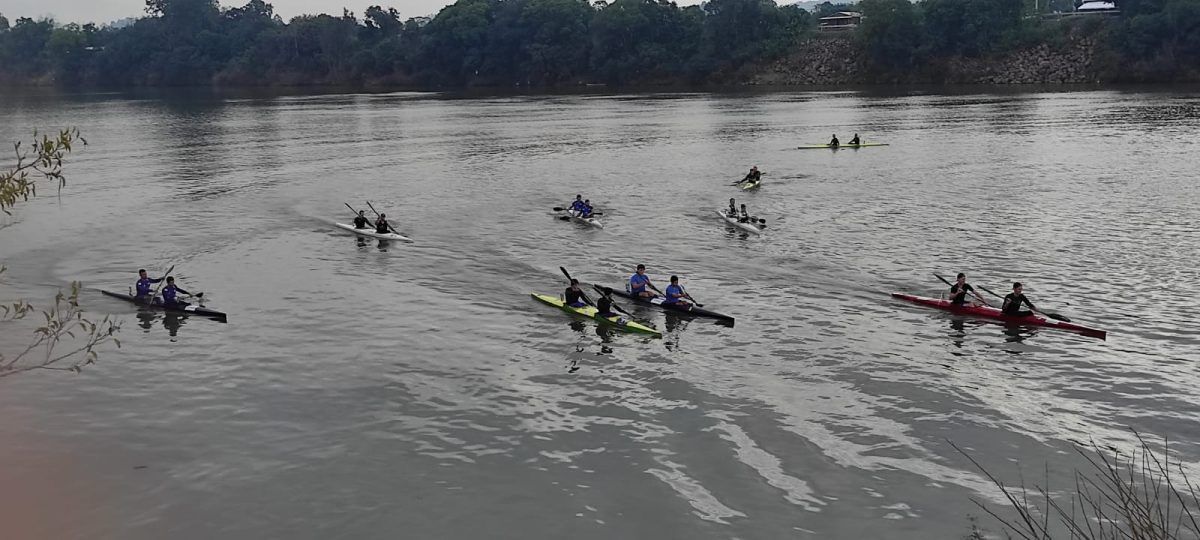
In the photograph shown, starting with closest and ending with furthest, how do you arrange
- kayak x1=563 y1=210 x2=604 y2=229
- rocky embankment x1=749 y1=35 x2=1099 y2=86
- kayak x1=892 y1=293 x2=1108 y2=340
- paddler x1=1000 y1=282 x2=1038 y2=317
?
kayak x1=892 y1=293 x2=1108 y2=340, paddler x1=1000 y1=282 x2=1038 y2=317, kayak x1=563 y1=210 x2=604 y2=229, rocky embankment x1=749 y1=35 x2=1099 y2=86

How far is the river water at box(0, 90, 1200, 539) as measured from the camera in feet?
79.6

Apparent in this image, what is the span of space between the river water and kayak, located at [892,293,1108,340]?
69cm

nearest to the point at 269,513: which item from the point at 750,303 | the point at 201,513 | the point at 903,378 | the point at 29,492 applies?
the point at 201,513

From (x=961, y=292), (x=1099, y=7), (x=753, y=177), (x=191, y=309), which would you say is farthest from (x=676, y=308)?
(x=1099, y=7)

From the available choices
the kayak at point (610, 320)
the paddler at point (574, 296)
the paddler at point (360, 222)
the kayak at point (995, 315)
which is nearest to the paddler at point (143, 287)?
the paddler at point (360, 222)

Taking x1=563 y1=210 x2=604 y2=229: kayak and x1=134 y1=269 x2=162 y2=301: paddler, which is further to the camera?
x1=563 y1=210 x2=604 y2=229: kayak

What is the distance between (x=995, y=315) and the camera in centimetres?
3734

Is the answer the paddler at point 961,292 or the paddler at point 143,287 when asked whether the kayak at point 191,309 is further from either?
the paddler at point 961,292

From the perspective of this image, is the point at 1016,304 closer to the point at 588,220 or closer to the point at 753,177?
the point at 588,220

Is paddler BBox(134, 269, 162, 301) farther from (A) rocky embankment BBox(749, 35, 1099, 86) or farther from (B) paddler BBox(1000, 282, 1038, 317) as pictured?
(A) rocky embankment BBox(749, 35, 1099, 86)

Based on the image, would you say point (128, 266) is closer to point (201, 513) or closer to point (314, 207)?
point (314, 207)

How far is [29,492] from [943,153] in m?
81.4

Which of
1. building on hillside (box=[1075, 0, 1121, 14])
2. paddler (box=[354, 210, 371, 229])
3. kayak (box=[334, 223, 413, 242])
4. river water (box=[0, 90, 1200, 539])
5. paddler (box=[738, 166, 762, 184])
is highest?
building on hillside (box=[1075, 0, 1121, 14])

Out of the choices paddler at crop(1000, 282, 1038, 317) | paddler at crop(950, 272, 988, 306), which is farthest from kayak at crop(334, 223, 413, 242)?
paddler at crop(1000, 282, 1038, 317)
